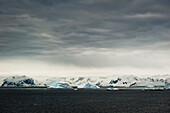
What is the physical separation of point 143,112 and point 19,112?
136ft

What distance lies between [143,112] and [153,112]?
3.28 m

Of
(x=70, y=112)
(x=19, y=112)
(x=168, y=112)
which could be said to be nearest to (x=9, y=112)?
(x=19, y=112)

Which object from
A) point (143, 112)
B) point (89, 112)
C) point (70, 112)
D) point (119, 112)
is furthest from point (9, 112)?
point (143, 112)

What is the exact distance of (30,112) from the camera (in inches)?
3684

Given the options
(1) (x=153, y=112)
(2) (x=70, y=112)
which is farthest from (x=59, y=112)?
(1) (x=153, y=112)

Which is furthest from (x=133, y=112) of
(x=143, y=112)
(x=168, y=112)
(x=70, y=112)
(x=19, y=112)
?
(x=19, y=112)

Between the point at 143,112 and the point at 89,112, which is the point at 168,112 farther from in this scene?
the point at 89,112

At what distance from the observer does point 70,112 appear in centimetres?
9406

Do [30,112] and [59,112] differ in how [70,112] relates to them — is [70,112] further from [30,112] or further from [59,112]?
[30,112]

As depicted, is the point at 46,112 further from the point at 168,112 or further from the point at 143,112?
the point at 168,112

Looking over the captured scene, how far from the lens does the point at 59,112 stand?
93.2m

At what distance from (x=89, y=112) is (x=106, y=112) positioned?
5639mm

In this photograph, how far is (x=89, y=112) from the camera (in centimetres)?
9375

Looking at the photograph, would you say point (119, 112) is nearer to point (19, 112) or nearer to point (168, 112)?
point (168, 112)
